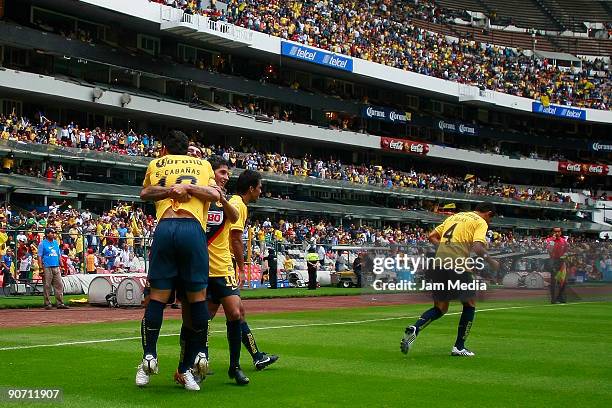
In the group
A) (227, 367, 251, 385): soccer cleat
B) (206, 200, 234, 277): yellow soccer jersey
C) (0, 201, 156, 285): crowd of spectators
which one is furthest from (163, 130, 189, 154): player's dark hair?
(0, 201, 156, 285): crowd of spectators

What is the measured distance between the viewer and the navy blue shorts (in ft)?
27.9

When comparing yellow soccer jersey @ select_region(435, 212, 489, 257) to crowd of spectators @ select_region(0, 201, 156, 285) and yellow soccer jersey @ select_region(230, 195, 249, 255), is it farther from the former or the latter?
crowd of spectators @ select_region(0, 201, 156, 285)

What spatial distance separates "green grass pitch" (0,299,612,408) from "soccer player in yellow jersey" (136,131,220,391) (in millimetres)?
431

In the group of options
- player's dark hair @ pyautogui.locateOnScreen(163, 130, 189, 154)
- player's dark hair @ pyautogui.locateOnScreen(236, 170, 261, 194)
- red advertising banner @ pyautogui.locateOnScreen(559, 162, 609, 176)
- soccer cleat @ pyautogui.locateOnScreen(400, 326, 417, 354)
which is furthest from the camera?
red advertising banner @ pyautogui.locateOnScreen(559, 162, 609, 176)

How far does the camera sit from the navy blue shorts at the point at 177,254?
27.9ft

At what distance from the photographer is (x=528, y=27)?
294 feet

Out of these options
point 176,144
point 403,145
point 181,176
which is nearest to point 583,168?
point 403,145

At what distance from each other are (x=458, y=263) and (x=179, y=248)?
19.2 ft

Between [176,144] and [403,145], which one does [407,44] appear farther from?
[176,144]

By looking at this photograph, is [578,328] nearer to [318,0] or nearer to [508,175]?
[318,0]

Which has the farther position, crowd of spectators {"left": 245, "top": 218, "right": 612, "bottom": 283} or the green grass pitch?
crowd of spectators {"left": 245, "top": 218, "right": 612, "bottom": 283}

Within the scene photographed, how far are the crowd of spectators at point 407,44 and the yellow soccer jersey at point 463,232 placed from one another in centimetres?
3976

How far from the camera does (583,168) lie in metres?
83.8

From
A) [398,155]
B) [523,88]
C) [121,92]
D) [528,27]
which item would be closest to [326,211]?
[121,92]
